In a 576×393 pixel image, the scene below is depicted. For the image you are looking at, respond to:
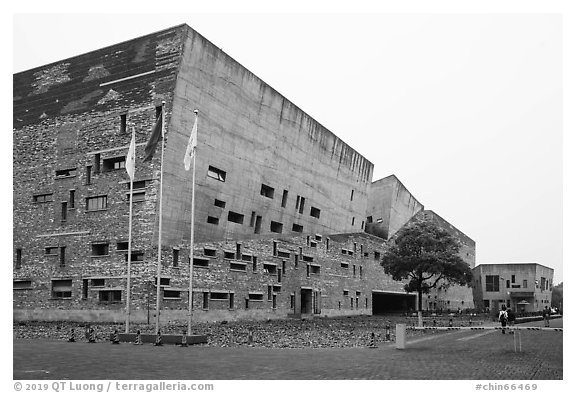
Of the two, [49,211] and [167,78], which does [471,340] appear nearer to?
[167,78]

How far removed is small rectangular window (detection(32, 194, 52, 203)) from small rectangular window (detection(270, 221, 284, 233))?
2063 cm

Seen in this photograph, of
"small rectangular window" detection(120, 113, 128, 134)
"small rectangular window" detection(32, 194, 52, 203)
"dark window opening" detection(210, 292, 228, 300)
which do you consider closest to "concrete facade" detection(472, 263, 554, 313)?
"dark window opening" detection(210, 292, 228, 300)

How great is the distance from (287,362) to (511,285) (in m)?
109

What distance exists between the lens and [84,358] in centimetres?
2047

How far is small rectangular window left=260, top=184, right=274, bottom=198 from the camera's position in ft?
197

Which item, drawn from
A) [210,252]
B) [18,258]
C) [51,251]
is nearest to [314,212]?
[210,252]

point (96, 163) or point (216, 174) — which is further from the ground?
point (96, 163)

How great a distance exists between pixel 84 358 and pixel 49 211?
36.8m

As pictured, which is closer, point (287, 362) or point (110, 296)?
point (287, 362)

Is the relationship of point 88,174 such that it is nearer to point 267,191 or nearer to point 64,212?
point 64,212

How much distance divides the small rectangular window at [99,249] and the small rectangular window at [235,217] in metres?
11.0

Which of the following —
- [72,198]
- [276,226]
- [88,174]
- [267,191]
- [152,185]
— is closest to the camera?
[152,185]

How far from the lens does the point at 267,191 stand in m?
60.9

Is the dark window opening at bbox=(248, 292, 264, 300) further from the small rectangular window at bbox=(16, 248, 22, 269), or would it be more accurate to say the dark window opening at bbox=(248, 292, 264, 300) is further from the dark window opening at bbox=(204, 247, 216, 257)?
the small rectangular window at bbox=(16, 248, 22, 269)
